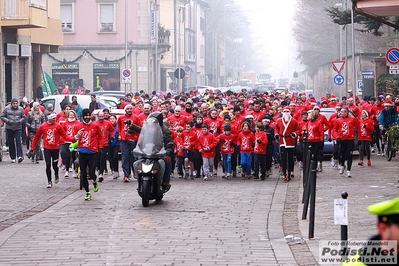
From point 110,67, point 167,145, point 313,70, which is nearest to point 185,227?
point 167,145

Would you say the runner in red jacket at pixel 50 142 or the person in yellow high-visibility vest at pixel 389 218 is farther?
the runner in red jacket at pixel 50 142

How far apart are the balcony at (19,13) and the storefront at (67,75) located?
2604cm

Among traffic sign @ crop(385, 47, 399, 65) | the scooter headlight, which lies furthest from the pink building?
the scooter headlight

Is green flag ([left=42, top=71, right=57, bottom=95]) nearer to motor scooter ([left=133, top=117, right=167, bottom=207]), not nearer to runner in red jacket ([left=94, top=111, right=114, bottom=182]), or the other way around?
runner in red jacket ([left=94, top=111, right=114, bottom=182])

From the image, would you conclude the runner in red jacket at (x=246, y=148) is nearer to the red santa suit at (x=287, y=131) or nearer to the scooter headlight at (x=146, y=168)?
the red santa suit at (x=287, y=131)

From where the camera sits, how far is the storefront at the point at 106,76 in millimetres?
61531

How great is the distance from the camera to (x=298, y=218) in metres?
13.4

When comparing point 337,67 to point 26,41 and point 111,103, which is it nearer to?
point 111,103

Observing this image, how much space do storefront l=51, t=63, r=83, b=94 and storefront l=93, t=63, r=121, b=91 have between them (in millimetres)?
1202

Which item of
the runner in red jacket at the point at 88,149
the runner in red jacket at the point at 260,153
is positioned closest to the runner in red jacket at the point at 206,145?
the runner in red jacket at the point at 260,153

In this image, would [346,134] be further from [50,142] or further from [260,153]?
[50,142]

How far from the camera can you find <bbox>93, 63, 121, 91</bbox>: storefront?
61.5 m

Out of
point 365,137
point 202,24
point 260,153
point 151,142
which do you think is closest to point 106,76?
point 365,137

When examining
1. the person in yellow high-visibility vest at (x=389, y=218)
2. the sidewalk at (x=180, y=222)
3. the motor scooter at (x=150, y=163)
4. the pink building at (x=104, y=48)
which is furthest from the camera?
the pink building at (x=104, y=48)
